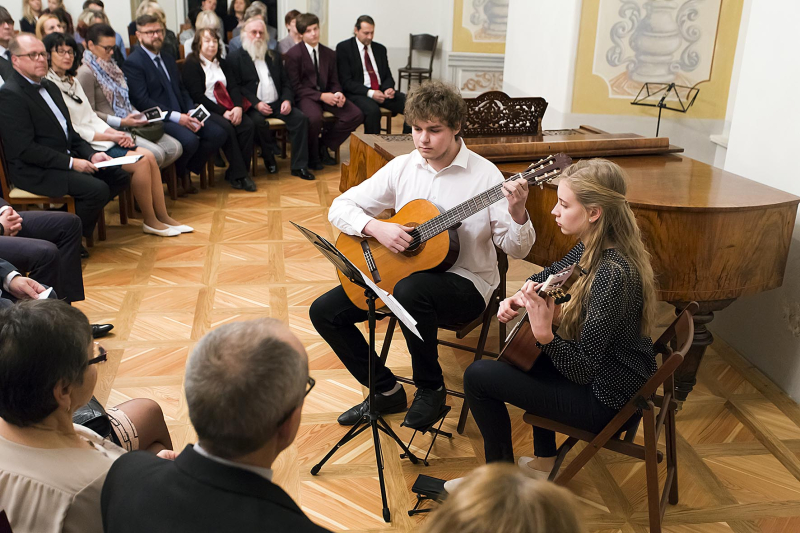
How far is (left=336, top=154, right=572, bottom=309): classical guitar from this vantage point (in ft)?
8.77

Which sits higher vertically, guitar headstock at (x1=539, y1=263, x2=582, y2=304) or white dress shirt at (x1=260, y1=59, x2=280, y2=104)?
white dress shirt at (x1=260, y1=59, x2=280, y2=104)

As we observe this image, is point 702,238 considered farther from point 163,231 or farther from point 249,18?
point 249,18

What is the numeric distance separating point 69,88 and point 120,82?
718mm

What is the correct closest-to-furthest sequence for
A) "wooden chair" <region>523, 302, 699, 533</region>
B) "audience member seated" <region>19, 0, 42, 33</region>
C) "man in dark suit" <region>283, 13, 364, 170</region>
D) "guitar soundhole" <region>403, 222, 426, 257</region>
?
"wooden chair" <region>523, 302, 699, 533</region>
"guitar soundhole" <region>403, 222, 426, 257</region>
"man in dark suit" <region>283, 13, 364, 170</region>
"audience member seated" <region>19, 0, 42, 33</region>

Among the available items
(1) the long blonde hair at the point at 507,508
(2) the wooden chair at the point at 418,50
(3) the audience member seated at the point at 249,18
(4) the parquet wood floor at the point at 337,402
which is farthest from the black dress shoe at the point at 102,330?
(2) the wooden chair at the point at 418,50

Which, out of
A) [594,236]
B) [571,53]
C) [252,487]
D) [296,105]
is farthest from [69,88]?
[252,487]

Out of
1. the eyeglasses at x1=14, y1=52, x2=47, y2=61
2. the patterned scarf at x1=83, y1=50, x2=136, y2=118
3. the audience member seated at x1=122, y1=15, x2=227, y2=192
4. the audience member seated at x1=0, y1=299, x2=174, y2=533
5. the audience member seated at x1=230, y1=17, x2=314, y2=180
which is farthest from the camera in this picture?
the audience member seated at x1=230, y1=17, x2=314, y2=180

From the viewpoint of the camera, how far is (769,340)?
334 cm

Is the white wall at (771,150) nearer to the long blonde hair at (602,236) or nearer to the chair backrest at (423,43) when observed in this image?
the long blonde hair at (602,236)

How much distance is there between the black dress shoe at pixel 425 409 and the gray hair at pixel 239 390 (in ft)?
5.13

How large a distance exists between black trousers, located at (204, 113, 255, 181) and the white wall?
156 inches

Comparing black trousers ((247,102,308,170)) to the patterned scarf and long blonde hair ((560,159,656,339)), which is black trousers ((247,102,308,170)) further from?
long blonde hair ((560,159,656,339))

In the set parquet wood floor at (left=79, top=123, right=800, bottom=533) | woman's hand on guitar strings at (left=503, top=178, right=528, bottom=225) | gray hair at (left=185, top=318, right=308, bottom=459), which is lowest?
parquet wood floor at (left=79, top=123, right=800, bottom=533)

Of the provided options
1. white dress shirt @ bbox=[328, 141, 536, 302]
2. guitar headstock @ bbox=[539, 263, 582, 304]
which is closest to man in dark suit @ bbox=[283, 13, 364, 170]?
white dress shirt @ bbox=[328, 141, 536, 302]
